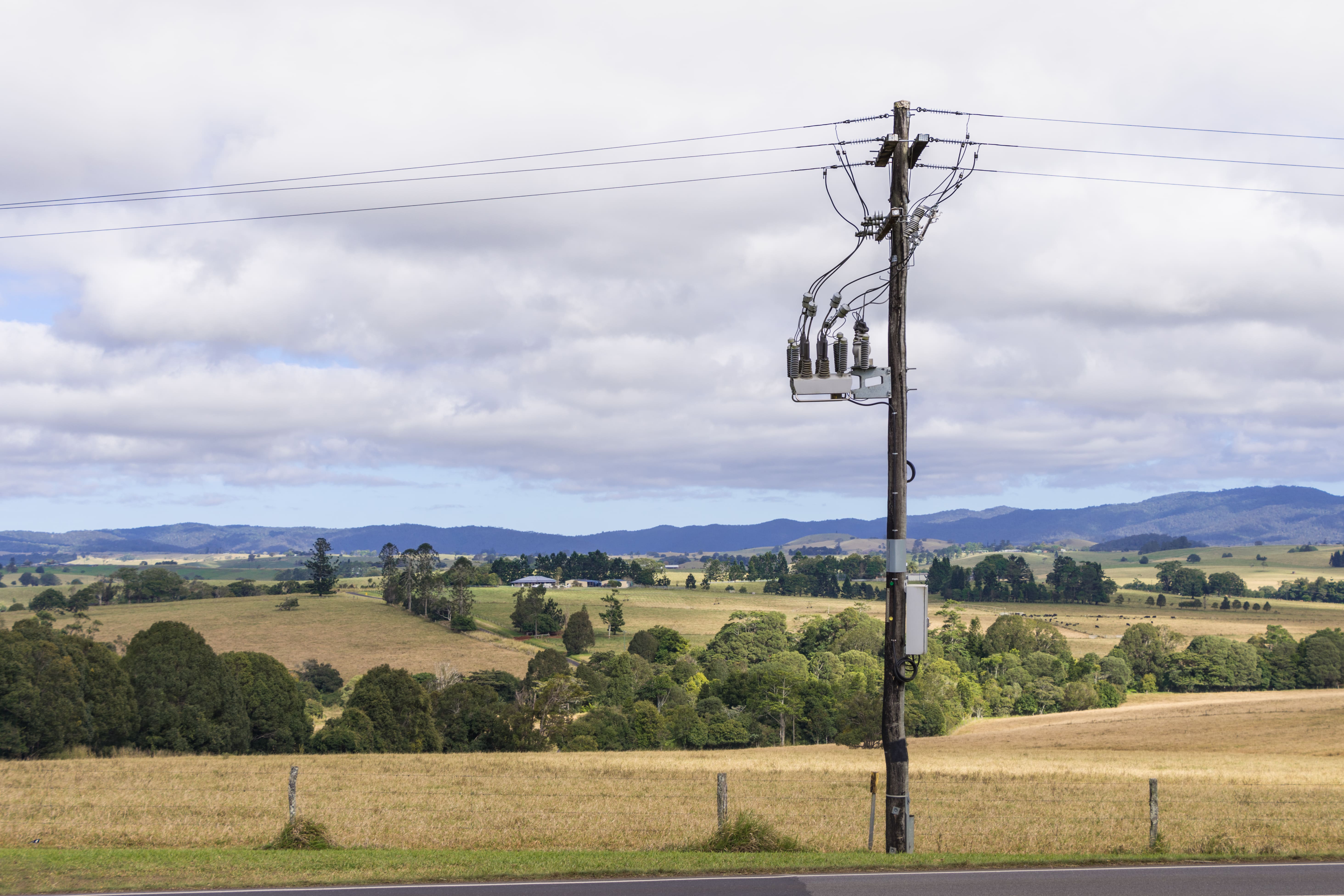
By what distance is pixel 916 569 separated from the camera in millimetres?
29578

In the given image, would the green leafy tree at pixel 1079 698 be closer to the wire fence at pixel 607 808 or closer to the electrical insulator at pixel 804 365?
the wire fence at pixel 607 808

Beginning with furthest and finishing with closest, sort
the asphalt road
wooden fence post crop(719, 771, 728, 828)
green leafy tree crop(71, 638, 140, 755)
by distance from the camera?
green leafy tree crop(71, 638, 140, 755)
wooden fence post crop(719, 771, 728, 828)
the asphalt road

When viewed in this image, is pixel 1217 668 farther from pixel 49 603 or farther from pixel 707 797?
pixel 49 603

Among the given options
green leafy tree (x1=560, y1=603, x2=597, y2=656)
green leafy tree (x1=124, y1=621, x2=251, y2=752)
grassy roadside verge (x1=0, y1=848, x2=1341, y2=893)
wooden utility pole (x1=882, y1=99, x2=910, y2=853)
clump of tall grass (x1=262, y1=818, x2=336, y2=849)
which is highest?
wooden utility pole (x1=882, y1=99, x2=910, y2=853)

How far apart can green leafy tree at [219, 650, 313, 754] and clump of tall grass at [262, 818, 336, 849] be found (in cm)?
4763

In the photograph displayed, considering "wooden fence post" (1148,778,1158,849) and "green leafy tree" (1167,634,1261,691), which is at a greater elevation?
"wooden fence post" (1148,778,1158,849)

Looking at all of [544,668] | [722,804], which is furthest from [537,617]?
[722,804]

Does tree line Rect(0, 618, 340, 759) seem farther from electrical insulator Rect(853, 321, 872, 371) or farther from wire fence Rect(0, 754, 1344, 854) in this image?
electrical insulator Rect(853, 321, 872, 371)

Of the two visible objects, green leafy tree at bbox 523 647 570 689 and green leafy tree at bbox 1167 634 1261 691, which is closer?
green leafy tree at bbox 523 647 570 689

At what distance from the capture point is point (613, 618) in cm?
14212

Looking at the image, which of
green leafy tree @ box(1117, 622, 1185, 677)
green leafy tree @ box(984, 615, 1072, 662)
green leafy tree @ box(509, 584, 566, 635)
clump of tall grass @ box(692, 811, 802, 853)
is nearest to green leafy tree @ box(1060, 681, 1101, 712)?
green leafy tree @ box(984, 615, 1072, 662)

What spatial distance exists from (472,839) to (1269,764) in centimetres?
4169

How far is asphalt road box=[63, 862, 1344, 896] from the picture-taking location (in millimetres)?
14242

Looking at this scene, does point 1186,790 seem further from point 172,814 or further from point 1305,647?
point 1305,647
